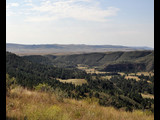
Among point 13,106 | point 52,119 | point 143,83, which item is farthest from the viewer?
point 143,83

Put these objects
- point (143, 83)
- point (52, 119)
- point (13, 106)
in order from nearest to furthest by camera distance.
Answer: point (52, 119)
point (13, 106)
point (143, 83)
